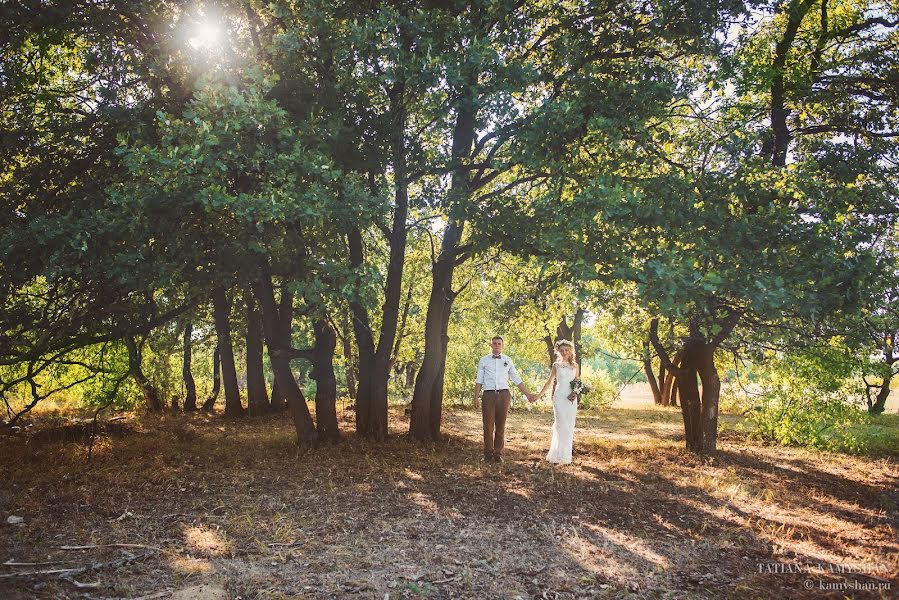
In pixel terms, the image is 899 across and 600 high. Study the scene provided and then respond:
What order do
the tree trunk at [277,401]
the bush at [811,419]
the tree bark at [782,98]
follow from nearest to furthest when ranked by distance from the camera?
the tree bark at [782,98]
the bush at [811,419]
the tree trunk at [277,401]

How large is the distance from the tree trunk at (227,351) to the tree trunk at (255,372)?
0.40 m

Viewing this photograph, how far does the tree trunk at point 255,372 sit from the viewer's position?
18109 mm

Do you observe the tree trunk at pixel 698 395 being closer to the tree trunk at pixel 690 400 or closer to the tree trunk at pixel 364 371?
the tree trunk at pixel 690 400

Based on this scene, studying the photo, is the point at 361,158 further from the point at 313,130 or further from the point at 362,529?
the point at 362,529

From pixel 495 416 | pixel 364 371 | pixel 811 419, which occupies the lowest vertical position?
pixel 811 419

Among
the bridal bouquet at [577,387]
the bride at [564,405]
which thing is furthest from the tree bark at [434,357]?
the bridal bouquet at [577,387]

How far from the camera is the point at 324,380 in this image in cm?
1206

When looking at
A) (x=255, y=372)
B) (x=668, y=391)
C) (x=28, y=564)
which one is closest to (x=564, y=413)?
(x=28, y=564)

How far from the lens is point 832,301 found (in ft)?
26.5

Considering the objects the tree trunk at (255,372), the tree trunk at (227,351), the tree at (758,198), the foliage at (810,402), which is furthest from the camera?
the tree trunk at (255,372)

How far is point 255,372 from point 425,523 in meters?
12.9

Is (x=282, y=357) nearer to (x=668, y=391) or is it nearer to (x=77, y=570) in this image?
(x=77, y=570)

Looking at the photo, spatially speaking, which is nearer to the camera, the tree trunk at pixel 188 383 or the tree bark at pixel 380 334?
the tree bark at pixel 380 334

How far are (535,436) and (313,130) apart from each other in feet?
32.8
